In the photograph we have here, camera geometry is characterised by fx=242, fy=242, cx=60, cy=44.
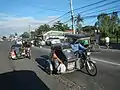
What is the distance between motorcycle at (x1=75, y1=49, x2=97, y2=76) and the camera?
37.2 feet

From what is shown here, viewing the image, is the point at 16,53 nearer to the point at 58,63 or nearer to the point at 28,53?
the point at 28,53

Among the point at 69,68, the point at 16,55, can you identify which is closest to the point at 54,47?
the point at 69,68

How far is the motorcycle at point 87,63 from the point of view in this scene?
37.2 feet

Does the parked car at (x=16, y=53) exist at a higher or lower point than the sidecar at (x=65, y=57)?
lower

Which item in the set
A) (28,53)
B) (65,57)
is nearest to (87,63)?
(65,57)

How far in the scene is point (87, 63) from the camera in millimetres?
11508

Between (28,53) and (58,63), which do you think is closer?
(58,63)

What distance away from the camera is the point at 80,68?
12.2m

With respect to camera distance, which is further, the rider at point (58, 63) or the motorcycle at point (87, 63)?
the rider at point (58, 63)

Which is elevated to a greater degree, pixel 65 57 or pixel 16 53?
pixel 65 57

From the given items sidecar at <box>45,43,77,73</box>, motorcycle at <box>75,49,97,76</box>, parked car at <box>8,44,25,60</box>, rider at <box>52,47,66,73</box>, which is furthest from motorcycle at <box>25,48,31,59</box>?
motorcycle at <box>75,49,97,76</box>

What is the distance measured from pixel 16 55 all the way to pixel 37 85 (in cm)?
1336

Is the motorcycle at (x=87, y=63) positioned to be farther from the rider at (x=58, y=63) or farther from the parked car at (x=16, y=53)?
the parked car at (x=16, y=53)

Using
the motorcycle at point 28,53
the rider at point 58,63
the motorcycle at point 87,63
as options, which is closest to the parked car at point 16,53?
the motorcycle at point 28,53
